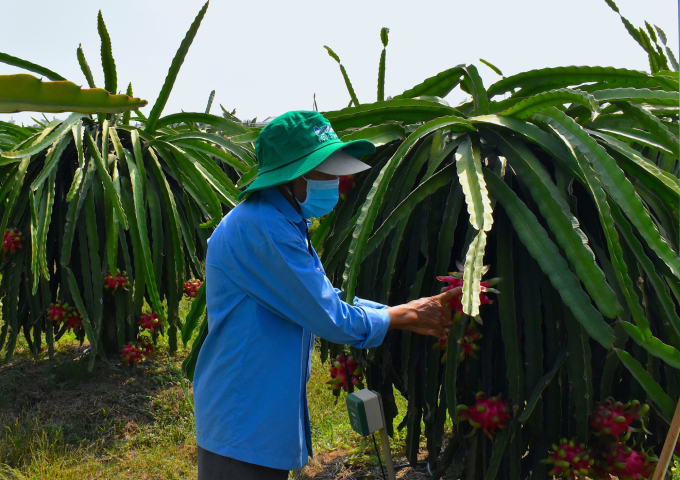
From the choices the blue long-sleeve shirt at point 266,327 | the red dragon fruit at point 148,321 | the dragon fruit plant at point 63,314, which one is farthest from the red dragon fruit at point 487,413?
the dragon fruit plant at point 63,314

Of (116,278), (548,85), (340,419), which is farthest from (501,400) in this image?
(116,278)

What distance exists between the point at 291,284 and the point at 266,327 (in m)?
0.18

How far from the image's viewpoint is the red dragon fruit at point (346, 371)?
2113mm

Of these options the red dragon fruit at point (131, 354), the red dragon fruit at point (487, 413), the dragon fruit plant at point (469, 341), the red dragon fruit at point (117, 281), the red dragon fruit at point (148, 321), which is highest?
the dragon fruit plant at point (469, 341)

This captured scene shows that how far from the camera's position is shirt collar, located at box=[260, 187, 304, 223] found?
5.57ft

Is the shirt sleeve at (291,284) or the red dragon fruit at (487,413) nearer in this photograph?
the shirt sleeve at (291,284)

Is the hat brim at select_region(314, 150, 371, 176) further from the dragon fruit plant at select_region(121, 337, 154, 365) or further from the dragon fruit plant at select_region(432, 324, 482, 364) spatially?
the dragon fruit plant at select_region(121, 337, 154, 365)

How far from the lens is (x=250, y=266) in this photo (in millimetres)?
1612

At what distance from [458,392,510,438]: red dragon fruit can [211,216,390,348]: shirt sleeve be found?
42 centimetres

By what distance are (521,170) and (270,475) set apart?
1.22 meters

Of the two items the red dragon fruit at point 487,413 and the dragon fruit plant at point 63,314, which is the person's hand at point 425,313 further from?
the dragon fruit plant at point 63,314

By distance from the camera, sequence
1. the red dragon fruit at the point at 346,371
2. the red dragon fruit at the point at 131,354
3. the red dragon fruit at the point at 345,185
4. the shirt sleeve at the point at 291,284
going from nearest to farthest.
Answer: the shirt sleeve at the point at 291,284 → the red dragon fruit at the point at 346,371 → the red dragon fruit at the point at 345,185 → the red dragon fruit at the point at 131,354

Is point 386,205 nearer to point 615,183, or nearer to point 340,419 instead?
point 615,183

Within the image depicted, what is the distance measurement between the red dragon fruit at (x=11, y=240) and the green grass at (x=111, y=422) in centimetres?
108
